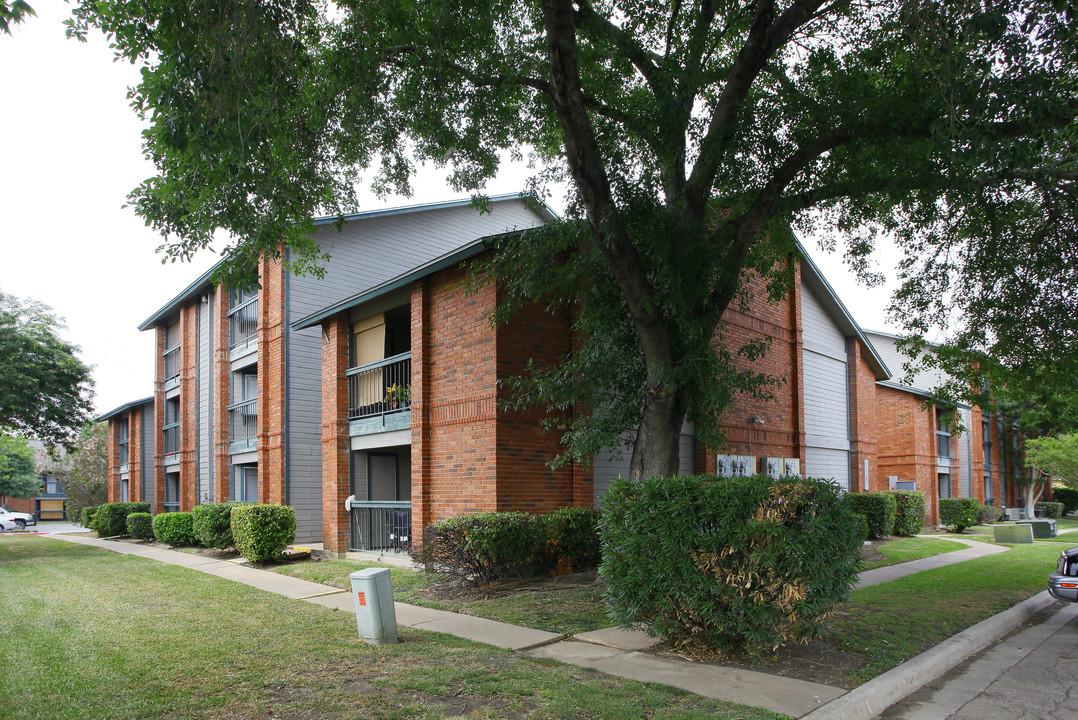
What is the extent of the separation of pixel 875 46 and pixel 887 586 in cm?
848

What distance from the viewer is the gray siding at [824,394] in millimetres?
21641

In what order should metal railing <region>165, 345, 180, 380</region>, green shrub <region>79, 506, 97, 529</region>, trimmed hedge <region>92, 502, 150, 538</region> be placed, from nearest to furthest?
trimmed hedge <region>92, 502, 150, 538</region>, metal railing <region>165, 345, 180, 380</region>, green shrub <region>79, 506, 97, 529</region>

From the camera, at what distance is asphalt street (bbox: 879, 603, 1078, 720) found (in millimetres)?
6062

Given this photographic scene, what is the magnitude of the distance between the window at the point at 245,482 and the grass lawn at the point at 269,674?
1249cm

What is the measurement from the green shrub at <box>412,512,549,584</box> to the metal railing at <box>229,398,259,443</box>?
40.7 ft

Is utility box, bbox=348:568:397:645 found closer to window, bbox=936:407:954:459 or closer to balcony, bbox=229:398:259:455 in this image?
balcony, bbox=229:398:259:455

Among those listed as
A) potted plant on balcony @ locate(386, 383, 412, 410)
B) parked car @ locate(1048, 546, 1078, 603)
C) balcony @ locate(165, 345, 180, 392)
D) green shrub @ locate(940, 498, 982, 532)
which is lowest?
green shrub @ locate(940, 498, 982, 532)

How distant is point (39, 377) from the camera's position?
21953 mm

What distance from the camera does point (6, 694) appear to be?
20.1 feet

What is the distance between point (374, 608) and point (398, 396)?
779 centimetres

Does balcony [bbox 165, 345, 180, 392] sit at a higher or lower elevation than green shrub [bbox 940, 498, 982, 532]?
higher

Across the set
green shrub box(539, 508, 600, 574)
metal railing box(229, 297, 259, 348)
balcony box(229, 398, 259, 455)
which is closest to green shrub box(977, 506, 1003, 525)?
green shrub box(539, 508, 600, 574)

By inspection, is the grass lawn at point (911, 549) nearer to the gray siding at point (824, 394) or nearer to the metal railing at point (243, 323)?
the gray siding at point (824, 394)

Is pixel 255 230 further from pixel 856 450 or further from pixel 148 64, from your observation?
pixel 856 450
